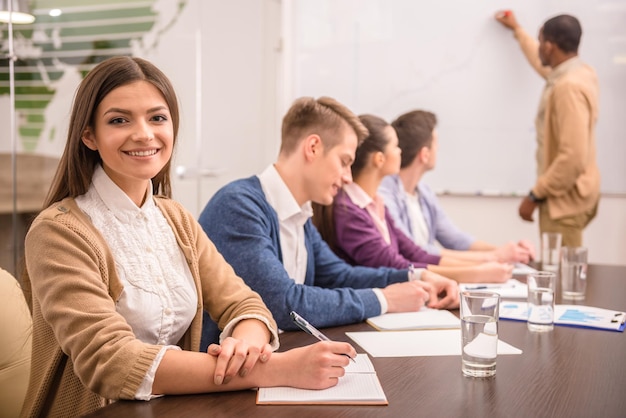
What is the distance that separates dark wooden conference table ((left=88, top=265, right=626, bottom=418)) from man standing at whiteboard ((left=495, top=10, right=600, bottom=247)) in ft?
7.20

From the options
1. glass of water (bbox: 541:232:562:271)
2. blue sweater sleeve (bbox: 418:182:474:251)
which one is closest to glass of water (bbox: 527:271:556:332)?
glass of water (bbox: 541:232:562:271)

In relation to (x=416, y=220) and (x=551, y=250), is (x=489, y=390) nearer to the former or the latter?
(x=551, y=250)

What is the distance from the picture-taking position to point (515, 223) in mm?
4250

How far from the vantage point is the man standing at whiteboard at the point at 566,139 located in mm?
3551

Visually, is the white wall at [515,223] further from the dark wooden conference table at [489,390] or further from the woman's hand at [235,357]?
the woman's hand at [235,357]

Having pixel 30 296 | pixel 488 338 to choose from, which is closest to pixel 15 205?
pixel 30 296

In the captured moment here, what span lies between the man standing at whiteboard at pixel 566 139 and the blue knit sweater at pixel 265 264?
2162 millimetres

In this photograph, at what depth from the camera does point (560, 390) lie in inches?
45.8

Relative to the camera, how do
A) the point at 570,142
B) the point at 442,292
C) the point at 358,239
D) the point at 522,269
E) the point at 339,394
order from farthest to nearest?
the point at 570,142 → the point at 522,269 → the point at 358,239 → the point at 442,292 → the point at 339,394

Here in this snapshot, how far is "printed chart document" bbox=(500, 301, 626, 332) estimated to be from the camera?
1662 millimetres

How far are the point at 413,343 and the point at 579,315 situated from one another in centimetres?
55

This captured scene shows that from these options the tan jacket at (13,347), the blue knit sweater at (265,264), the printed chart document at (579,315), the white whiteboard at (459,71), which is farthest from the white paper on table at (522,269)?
the white whiteboard at (459,71)

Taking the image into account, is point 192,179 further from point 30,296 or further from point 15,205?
point 30,296

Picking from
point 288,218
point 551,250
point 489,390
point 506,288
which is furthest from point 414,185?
point 489,390
